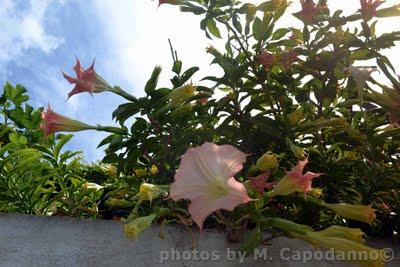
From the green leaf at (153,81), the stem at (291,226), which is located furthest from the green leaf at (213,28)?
the stem at (291,226)

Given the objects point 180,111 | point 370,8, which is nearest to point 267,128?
point 180,111

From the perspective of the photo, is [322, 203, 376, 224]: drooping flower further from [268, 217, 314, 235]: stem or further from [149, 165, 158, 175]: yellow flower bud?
[149, 165, 158, 175]: yellow flower bud

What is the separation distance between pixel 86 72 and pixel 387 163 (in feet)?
2.74

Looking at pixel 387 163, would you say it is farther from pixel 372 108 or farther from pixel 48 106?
pixel 48 106

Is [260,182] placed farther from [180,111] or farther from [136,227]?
[180,111]

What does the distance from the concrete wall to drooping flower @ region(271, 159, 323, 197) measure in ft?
0.79

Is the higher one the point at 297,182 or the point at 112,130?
the point at 112,130

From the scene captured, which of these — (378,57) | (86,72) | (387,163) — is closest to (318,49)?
(378,57)

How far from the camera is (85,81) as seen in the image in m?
1.18

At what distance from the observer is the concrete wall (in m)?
1.07

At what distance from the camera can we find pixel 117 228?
3.67 feet

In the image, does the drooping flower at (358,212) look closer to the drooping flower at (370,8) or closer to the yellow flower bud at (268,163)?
the yellow flower bud at (268,163)

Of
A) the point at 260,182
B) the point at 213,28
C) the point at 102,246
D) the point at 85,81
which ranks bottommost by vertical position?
the point at 102,246

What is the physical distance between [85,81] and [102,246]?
0.40 meters
